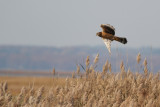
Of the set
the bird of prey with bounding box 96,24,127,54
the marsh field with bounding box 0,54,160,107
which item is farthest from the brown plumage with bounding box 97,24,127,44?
the marsh field with bounding box 0,54,160,107

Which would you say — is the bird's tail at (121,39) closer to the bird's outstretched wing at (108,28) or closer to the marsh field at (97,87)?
the bird's outstretched wing at (108,28)

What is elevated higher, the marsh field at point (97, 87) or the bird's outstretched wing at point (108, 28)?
the bird's outstretched wing at point (108, 28)

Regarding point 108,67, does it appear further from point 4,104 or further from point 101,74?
point 4,104

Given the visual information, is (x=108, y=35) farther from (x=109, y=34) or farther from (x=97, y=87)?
(x=97, y=87)

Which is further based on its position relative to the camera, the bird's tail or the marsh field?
the bird's tail

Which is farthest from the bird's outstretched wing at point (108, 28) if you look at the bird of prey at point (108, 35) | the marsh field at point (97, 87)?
the marsh field at point (97, 87)

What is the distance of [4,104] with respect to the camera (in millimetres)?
4750

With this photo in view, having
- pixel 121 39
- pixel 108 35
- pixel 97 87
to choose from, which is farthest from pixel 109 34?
pixel 97 87

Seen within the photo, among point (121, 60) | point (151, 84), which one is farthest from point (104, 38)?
point (151, 84)

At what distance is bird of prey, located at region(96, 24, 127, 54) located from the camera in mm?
5793

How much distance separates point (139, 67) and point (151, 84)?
65 cm

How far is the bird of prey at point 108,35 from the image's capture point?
5793 millimetres

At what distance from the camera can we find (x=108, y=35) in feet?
19.1

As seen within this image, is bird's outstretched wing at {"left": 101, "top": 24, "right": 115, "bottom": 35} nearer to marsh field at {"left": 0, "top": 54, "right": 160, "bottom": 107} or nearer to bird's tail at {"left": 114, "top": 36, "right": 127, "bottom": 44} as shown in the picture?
bird's tail at {"left": 114, "top": 36, "right": 127, "bottom": 44}
